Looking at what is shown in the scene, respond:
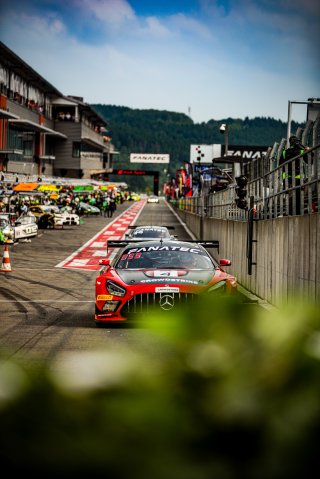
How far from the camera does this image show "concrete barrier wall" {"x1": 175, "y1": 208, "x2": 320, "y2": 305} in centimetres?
1050

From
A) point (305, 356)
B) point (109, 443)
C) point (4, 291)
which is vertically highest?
point (305, 356)

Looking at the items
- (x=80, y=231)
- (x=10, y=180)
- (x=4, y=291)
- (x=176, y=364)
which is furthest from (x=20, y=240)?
(x=176, y=364)

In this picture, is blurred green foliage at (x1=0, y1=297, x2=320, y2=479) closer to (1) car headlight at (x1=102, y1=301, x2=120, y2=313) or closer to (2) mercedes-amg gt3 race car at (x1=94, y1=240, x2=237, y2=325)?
(2) mercedes-amg gt3 race car at (x1=94, y1=240, x2=237, y2=325)

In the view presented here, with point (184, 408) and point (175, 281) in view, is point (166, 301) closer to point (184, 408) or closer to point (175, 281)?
point (175, 281)

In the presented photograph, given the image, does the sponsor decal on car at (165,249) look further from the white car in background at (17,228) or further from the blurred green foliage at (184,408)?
the white car in background at (17,228)

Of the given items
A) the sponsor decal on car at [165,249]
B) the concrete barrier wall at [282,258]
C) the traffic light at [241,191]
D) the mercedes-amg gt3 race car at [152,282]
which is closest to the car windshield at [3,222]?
the concrete barrier wall at [282,258]

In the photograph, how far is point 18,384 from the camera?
1.46 meters

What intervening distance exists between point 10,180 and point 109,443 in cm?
4357

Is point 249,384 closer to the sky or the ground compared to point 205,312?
closer to the ground

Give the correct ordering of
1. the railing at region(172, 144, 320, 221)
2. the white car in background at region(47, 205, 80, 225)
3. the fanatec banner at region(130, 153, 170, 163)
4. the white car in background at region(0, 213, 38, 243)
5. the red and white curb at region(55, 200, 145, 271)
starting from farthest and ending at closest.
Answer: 1. the fanatec banner at region(130, 153, 170, 163)
2. the white car in background at region(47, 205, 80, 225)
3. the white car in background at region(0, 213, 38, 243)
4. the red and white curb at region(55, 200, 145, 271)
5. the railing at region(172, 144, 320, 221)

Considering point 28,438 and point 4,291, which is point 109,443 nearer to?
point 28,438

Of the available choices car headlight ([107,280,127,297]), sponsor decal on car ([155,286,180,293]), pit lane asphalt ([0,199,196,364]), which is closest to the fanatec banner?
pit lane asphalt ([0,199,196,364])

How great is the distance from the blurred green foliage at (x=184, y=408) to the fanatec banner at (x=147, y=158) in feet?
609

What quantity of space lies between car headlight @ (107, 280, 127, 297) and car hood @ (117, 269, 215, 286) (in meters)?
0.16
